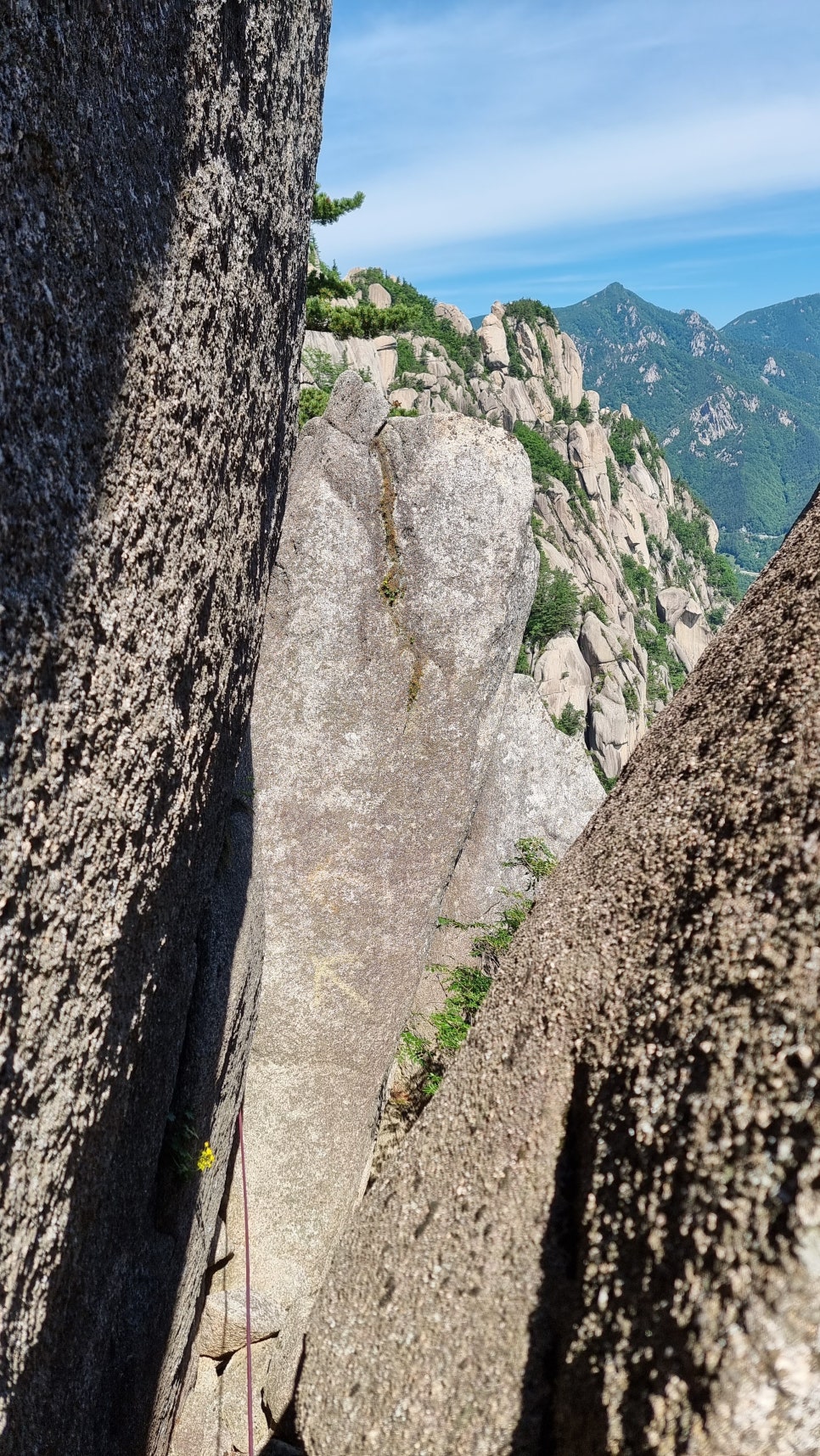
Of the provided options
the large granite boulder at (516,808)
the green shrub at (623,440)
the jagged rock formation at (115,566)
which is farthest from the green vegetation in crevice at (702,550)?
the jagged rock formation at (115,566)

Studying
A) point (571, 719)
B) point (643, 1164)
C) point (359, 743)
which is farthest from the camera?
point (571, 719)

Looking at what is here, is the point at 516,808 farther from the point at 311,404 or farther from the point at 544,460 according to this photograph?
A: the point at 544,460

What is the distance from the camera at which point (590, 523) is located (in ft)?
211

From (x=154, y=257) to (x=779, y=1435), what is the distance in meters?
2.90

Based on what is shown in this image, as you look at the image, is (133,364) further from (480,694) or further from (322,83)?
(480,694)

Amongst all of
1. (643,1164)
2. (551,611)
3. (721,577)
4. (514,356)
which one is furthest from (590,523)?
(643,1164)

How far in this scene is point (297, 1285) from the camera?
675 centimetres

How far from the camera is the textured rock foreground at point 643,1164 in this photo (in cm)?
164

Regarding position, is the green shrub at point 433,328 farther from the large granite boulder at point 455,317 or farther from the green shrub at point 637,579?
the green shrub at point 637,579

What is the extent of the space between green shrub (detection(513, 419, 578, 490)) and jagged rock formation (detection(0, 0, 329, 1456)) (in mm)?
57764

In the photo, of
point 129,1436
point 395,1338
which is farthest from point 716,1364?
point 129,1436

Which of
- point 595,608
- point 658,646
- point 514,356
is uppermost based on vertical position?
point 514,356

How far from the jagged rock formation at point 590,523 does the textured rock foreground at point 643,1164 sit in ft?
103

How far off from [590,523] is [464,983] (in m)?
59.8
